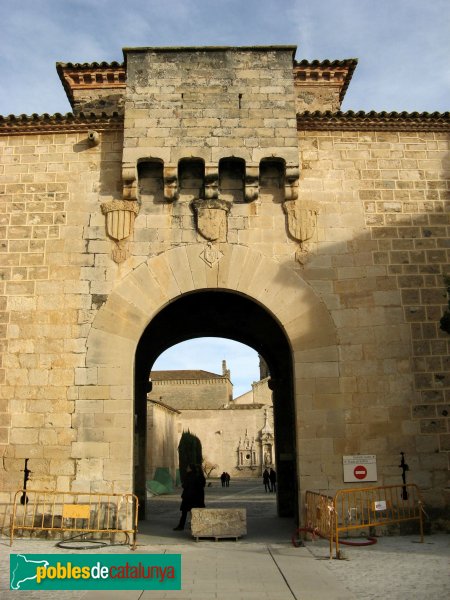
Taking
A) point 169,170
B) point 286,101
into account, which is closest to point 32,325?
point 169,170

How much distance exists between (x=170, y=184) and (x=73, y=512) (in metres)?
5.69

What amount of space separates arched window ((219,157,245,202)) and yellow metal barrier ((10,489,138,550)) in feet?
17.7

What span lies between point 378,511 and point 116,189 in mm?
7065

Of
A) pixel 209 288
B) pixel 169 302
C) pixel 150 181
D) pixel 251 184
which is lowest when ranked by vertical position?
pixel 169 302

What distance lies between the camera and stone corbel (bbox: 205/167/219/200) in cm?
1056

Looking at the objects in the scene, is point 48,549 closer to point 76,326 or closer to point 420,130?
point 76,326

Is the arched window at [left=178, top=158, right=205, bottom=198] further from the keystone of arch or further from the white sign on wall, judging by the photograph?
the white sign on wall

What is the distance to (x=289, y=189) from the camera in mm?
10781

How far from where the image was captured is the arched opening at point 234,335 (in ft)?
44.5

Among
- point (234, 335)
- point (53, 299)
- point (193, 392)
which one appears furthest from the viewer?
point (193, 392)

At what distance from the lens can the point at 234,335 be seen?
49.0 feet

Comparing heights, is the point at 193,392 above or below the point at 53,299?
above

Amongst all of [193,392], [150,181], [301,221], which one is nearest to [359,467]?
[301,221]

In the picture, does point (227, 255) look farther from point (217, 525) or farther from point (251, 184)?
point (217, 525)
